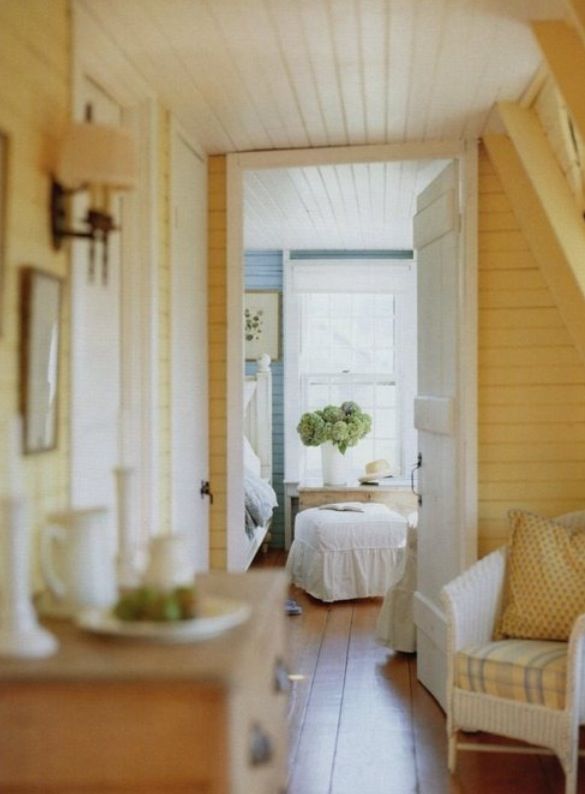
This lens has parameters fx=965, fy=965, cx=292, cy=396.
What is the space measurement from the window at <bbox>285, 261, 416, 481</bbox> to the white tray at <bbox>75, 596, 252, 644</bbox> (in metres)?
6.17

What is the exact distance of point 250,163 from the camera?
4.48 metres

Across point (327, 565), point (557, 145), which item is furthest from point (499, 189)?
point (327, 565)

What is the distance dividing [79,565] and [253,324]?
6.20 m

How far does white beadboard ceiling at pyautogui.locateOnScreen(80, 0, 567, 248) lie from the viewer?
2826 millimetres

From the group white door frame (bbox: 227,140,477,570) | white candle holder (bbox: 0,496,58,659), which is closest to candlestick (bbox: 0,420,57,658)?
white candle holder (bbox: 0,496,58,659)

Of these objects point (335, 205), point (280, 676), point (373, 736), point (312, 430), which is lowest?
point (373, 736)

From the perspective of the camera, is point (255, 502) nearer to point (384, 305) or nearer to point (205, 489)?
point (205, 489)

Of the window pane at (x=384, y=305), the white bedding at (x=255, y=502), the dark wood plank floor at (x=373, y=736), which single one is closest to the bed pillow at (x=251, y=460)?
the white bedding at (x=255, y=502)

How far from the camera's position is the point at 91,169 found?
7.91 feet

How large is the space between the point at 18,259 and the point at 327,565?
14.5 feet

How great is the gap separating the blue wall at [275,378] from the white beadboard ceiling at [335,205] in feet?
0.62

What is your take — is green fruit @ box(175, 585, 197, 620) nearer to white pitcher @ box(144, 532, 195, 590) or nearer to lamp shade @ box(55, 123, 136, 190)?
white pitcher @ box(144, 532, 195, 590)

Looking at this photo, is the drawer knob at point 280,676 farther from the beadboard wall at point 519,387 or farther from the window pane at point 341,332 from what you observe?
the window pane at point 341,332

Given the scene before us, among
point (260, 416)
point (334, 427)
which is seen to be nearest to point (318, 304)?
point (260, 416)
